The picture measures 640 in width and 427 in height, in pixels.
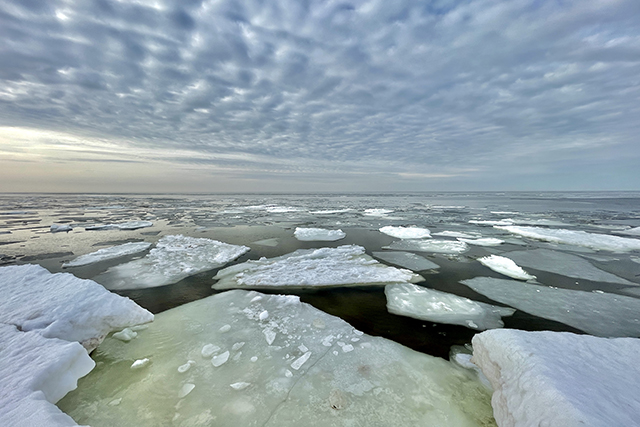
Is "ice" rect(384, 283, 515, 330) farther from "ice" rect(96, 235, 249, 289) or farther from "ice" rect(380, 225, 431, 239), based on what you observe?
"ice" rect(380, 225, 431, 239)

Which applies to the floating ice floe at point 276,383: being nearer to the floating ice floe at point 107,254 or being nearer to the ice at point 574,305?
the ice at point 574,305

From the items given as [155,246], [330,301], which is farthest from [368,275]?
[155,246]

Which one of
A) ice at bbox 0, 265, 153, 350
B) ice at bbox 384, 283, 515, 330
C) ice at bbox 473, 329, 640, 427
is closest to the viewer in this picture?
ice at bbox 473, 329, 640, 427

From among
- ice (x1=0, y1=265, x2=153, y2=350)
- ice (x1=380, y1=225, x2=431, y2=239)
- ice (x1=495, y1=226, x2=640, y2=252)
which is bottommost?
ice (x1=380, y1=225, x2=431, y2=239)

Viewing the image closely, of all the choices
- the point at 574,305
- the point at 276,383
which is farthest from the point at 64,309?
the point at 574,305

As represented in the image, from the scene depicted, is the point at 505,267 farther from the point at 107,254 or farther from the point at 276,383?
the point at 107,254

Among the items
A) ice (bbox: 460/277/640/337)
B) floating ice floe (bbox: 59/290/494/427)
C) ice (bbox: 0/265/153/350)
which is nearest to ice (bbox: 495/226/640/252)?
ice (bbox: 460/277/640/337)
